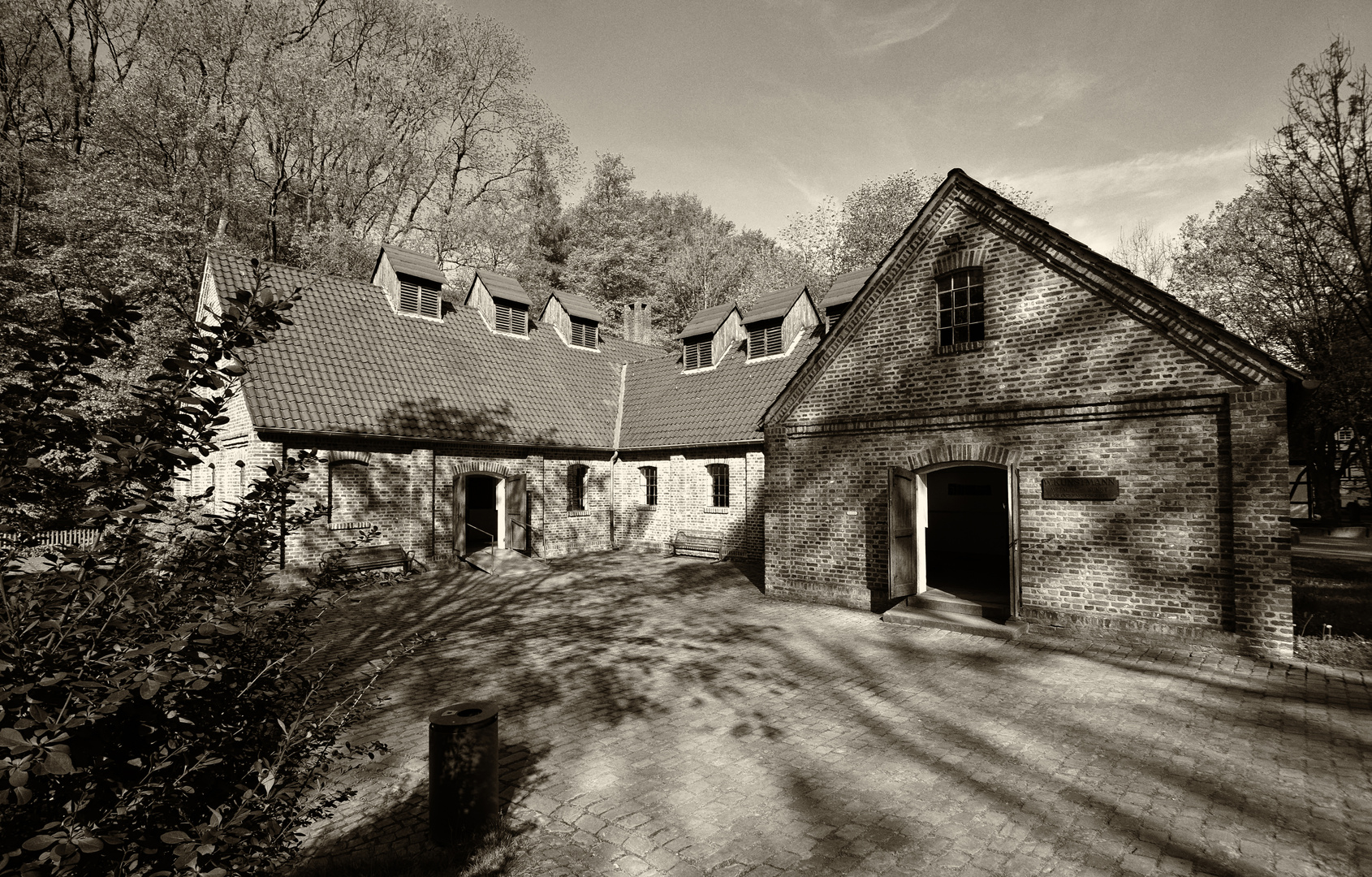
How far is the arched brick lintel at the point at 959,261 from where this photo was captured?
10.5m

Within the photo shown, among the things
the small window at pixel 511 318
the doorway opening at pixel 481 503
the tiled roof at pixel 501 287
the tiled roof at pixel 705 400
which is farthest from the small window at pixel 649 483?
the tiled roof at pixel 501 287

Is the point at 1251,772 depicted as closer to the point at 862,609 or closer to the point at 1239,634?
the point at 1239,634

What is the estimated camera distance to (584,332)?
22.5 m

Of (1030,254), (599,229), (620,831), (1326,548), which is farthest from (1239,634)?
(599,229)

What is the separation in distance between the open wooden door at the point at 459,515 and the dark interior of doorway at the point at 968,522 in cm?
1164

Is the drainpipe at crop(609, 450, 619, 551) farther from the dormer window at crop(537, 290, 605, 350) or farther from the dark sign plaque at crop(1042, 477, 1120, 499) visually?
the dark sign plaque at crop(1042, 477, 1120, 499)

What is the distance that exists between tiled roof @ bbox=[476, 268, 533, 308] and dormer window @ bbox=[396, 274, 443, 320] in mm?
1795

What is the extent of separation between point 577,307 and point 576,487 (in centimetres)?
682

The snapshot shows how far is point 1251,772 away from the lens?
532 cm

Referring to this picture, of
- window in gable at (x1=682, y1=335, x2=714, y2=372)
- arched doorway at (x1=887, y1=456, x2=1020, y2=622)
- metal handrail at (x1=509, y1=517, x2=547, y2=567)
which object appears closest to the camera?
arched doorway at (x1=887, y1=456, x2=1020, y2=622)

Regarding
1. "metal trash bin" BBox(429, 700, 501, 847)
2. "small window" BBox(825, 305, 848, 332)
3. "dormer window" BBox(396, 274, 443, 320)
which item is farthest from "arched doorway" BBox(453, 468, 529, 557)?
"metal trash bin" BBox(429, 700, 501, 847)

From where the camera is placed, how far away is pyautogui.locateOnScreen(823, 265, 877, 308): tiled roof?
54.6ft

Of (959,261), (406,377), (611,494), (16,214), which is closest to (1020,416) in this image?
(959,261)

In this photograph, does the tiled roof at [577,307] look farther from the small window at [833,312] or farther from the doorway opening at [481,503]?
the small window at [833,312]
